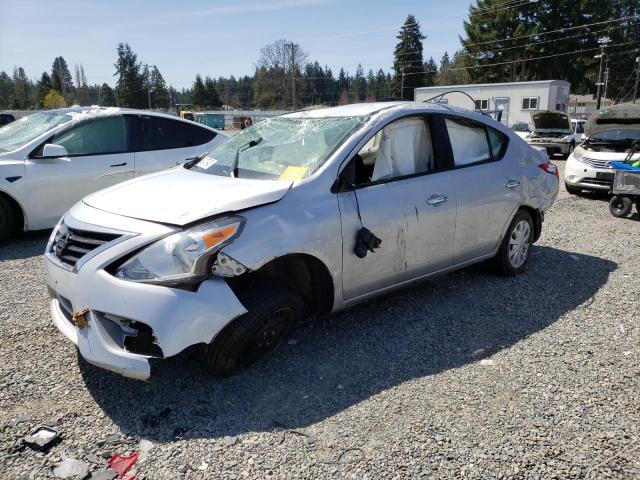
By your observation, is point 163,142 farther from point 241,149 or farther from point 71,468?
point 71,468

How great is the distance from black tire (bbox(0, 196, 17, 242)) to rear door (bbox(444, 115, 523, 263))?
16.7 ft

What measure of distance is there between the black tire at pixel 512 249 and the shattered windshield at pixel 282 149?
2.03 m

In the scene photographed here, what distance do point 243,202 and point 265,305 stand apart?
2.04 feet

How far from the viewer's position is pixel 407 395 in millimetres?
2951

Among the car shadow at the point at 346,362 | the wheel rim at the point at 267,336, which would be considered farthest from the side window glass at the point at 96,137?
the wheel rim at the point at 267,336

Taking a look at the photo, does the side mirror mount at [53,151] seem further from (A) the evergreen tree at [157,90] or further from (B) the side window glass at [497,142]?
(A) the evergreen tree at [157,90]

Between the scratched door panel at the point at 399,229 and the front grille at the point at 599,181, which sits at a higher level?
the scratched door panel at the point at 399,229

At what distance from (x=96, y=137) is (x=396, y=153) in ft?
14.3

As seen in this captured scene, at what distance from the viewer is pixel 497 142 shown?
4691 millimetres

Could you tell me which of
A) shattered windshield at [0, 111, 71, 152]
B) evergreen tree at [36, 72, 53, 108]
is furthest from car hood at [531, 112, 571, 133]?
evergreen tree at [36, 72, 53, 108]

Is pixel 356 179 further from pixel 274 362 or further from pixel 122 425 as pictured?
pixel 122 425

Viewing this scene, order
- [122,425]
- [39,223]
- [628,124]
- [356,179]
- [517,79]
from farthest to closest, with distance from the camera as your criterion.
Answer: [517,79] → [628,124] → [39,223] → [356,179] → [122,425]

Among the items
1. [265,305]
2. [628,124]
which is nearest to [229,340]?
[265,305]

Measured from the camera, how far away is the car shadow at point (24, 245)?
18.4ft
